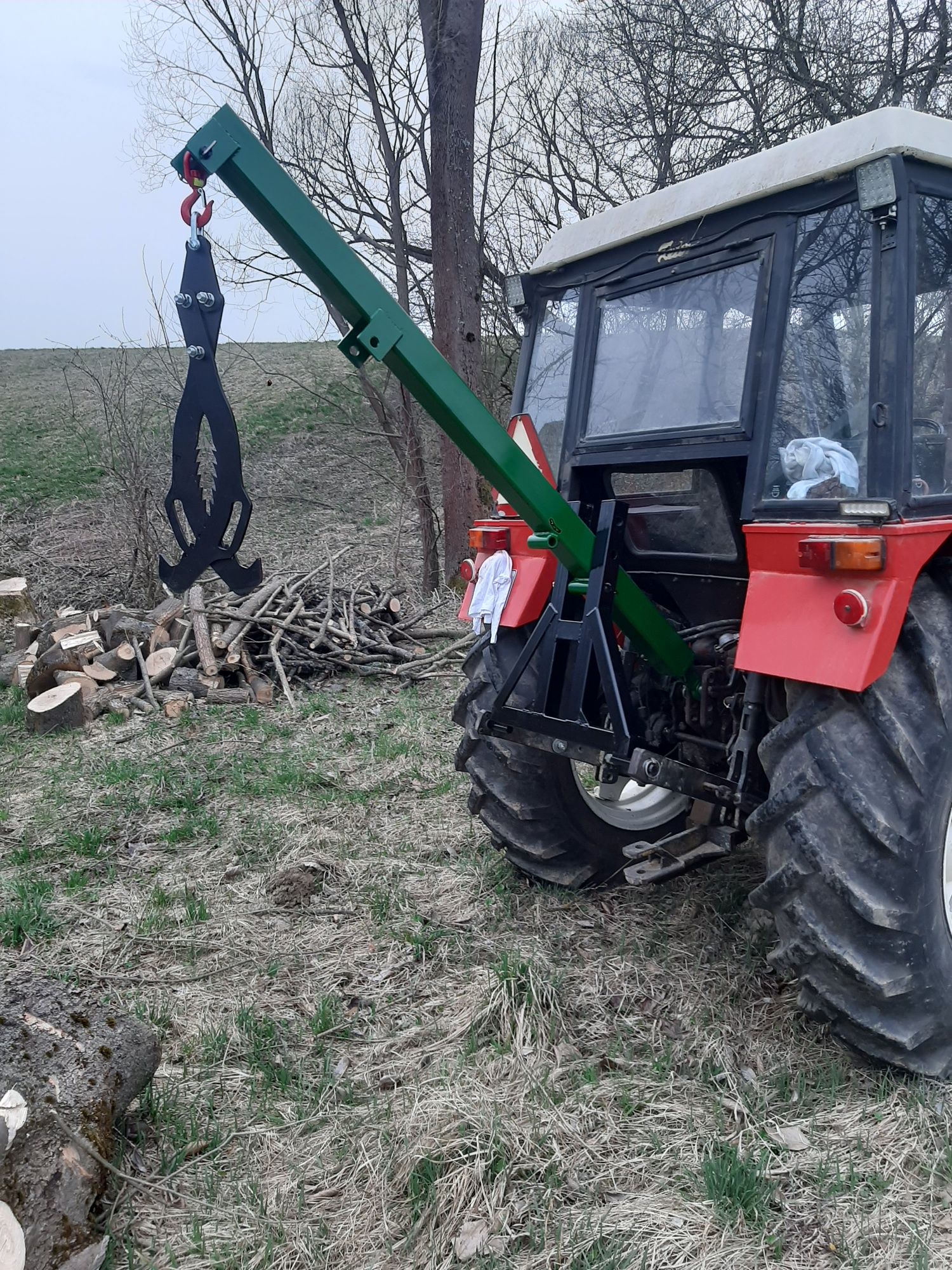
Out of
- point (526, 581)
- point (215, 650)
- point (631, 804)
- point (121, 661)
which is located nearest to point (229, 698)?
point (215, 650)

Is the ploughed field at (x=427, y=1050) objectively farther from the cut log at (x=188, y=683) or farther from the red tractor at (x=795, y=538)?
the cut log at (x=188, y=683)

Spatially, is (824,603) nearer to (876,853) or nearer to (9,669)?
(876,853)

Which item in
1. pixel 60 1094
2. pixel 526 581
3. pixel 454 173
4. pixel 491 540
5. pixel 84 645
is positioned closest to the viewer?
pixel 60 1094

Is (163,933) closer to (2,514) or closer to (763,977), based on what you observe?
(763,977)

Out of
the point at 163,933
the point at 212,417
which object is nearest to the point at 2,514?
the point at 163,933

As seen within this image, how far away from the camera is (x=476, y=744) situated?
11.9 ft

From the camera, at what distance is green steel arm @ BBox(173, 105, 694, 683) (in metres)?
2.46

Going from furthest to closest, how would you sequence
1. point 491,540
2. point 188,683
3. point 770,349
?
1. point 188,683
2. point 491,540
3. point 770,349

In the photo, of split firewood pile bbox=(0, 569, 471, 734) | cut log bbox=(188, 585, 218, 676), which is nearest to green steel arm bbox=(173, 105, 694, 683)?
split firewood pile bbox=(0, 569, 471, 734)

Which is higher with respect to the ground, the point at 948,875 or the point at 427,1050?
the point at 948,875

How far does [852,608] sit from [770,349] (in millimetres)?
816

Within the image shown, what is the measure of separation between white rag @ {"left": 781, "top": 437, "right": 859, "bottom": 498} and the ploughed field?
62.4 inches

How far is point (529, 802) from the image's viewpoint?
3537 mm

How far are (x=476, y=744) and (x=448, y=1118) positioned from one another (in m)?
1.42
